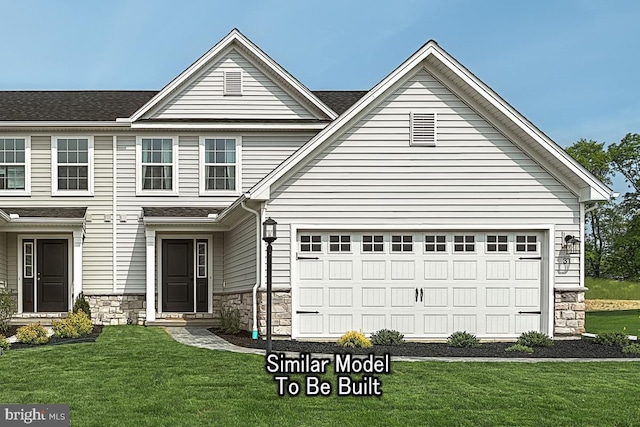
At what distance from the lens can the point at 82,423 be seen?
8.48 metres

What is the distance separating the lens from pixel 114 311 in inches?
821

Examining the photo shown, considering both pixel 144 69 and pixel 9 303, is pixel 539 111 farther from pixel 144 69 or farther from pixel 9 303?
pixel 9 303

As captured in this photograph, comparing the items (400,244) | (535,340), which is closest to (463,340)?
(535,340)

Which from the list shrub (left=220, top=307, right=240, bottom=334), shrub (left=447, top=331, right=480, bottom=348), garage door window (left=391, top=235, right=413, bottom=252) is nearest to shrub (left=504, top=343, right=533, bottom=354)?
shrub (left=447, top=331, right=480, bottom=348)

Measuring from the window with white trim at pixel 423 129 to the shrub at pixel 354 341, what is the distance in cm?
407

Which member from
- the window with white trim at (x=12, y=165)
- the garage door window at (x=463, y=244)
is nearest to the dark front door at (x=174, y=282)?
the window with white trim at (x=12, y=165)

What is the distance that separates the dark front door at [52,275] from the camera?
20.9 metres

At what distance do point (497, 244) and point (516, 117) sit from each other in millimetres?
2553

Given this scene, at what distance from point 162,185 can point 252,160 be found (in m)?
2.45

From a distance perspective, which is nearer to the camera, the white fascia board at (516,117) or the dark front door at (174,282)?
the white fascia board at (516,117)

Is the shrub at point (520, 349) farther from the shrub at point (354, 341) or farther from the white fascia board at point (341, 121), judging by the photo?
the white fascia board at point (341, 121)

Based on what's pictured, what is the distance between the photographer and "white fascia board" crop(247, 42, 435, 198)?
1540cm

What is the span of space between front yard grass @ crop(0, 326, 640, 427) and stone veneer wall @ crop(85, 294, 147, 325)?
8.12 meters

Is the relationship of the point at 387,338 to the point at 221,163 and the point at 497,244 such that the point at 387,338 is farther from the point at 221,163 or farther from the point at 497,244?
the point at 221,163
